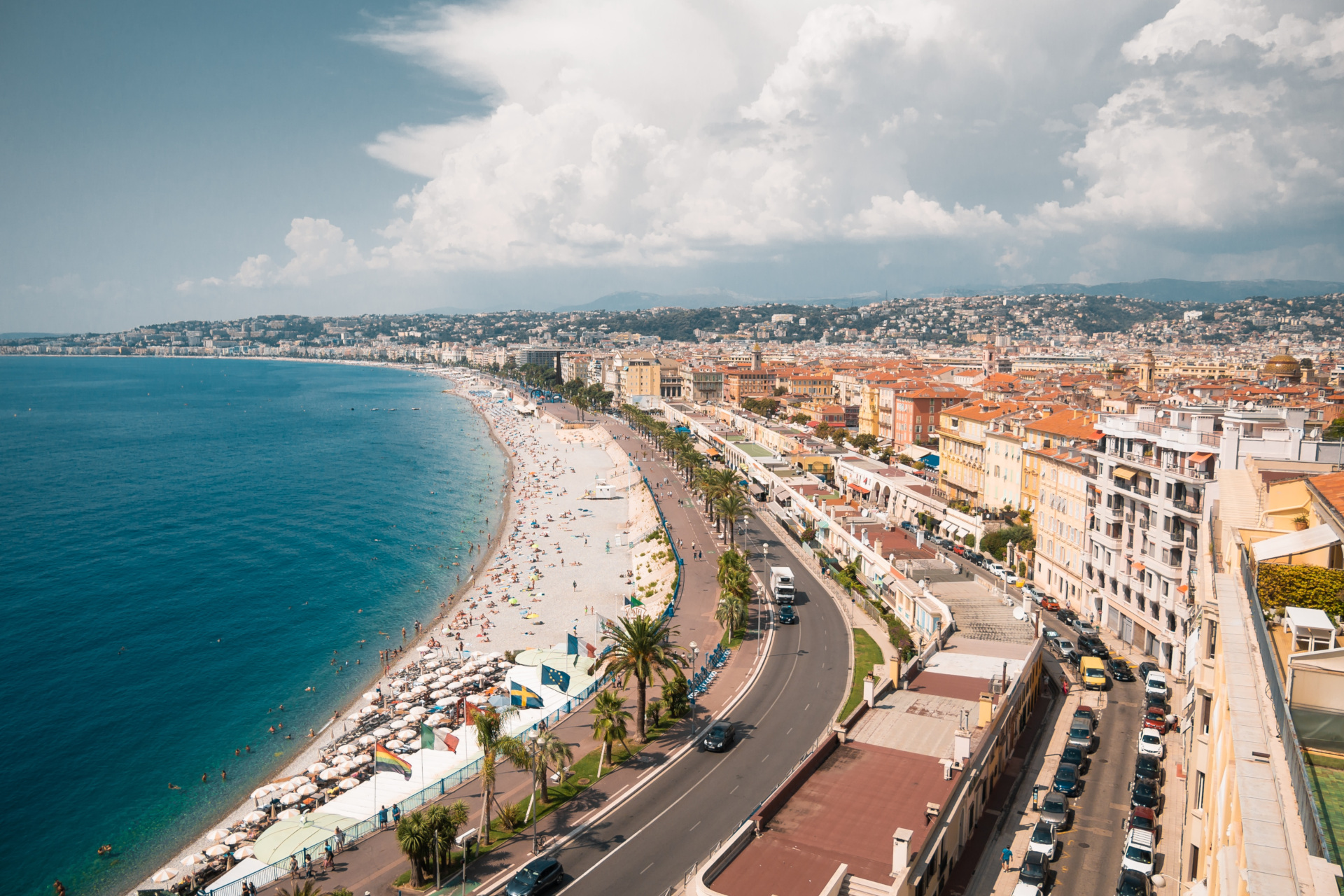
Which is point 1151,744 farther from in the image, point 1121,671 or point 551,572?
point 551,572

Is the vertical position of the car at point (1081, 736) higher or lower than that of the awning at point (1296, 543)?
lower

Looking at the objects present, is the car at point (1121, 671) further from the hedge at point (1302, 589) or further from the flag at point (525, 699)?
the flag at point (525, 699)

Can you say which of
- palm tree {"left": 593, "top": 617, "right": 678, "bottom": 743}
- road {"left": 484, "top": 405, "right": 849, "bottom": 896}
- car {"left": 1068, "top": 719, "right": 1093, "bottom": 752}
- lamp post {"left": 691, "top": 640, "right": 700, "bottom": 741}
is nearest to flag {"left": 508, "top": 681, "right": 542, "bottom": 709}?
palm tree {"left": 593, "top": 617, "right": 678, "bottom": 743}

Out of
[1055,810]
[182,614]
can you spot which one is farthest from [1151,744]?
[182,614]

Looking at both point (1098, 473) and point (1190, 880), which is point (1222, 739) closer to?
point (1190, 880)

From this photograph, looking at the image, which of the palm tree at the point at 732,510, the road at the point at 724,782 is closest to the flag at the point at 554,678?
the road at the point at 724,782

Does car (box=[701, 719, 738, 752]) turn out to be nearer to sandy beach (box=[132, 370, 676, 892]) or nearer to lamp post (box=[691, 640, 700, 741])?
lamp post (box=[691, 640, 700, 741])
